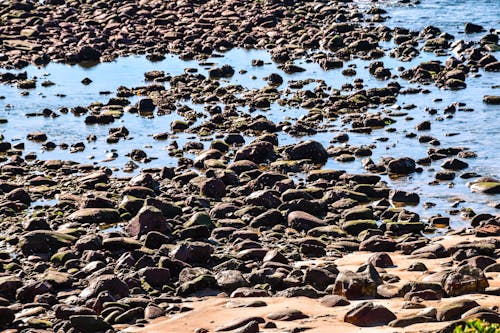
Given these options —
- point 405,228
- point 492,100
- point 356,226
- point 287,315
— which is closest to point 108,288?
point 287,315

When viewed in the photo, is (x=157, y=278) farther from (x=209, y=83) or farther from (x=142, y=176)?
(x=209, y=83)

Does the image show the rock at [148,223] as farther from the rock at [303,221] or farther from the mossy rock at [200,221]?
the rock at [303,221]

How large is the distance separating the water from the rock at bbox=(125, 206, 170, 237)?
481 centimetres

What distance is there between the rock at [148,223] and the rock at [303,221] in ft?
8.36

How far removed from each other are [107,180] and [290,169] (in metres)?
4.52

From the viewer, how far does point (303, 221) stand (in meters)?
19.0

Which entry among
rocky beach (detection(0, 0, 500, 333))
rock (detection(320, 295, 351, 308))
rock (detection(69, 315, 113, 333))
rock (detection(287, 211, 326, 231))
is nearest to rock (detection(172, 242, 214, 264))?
rocky beach (detection(0, 0, 500, 333))

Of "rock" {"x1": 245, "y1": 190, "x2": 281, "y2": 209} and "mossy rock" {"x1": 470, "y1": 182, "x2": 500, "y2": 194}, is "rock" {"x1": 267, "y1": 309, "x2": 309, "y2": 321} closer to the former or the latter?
→ "rock" {"x1": 245, "y1": 190, "x2": 281, "y2": 209}

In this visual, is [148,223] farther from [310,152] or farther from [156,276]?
[310,152]

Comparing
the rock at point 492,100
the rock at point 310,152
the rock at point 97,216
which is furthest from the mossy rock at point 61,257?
the rock at point 492,100

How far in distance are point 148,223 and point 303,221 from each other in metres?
3.15

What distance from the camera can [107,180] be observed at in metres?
22.8

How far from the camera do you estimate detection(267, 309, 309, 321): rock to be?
13.3 metres

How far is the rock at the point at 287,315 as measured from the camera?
13.3 metres
